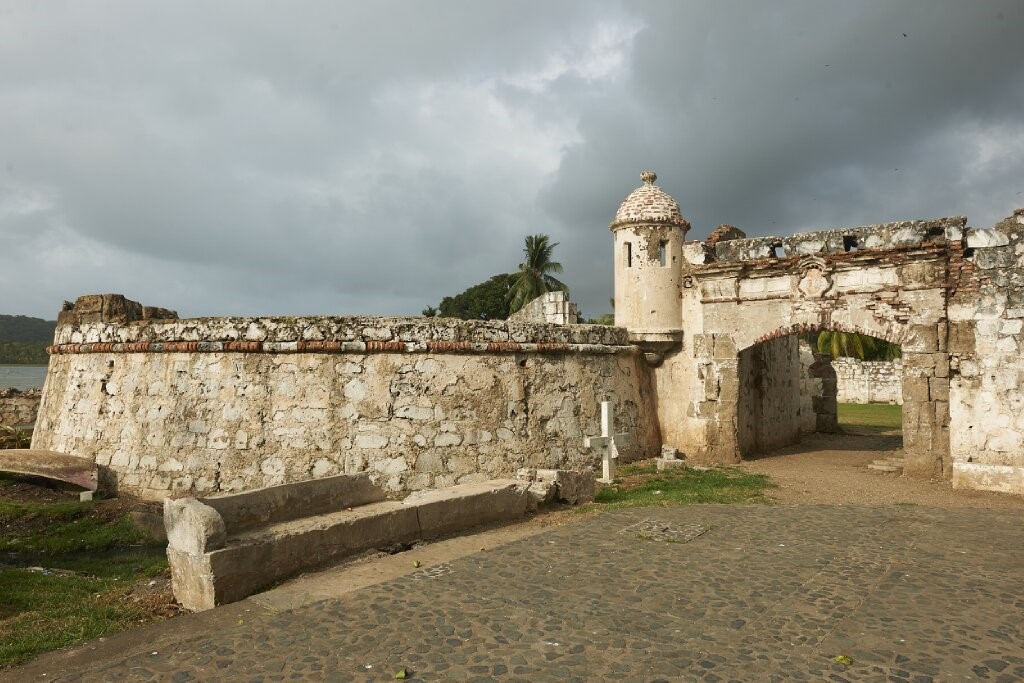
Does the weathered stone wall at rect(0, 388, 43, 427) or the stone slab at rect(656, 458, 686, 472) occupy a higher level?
the weathered stone wall at rect(0, 388, 43, 427)

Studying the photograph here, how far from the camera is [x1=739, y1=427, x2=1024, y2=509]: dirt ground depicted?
385 inches

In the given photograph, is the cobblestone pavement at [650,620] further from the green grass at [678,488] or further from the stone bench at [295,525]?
the green grass at [678,488]

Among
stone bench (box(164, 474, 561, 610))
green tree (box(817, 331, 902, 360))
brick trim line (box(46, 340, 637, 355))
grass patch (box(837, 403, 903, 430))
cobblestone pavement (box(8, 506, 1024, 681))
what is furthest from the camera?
green tree (box(817, 331, 902, 360))

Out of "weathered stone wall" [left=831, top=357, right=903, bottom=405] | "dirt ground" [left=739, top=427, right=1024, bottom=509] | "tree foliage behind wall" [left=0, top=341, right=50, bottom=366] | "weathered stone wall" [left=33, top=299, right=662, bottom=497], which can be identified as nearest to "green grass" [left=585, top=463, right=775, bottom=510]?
"dirt ground" [left=739, top=427, right=1024, bottom=509]

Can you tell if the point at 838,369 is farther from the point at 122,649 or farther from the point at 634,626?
the point at 122,649

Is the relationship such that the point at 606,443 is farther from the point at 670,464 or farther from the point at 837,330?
the point at 837,330

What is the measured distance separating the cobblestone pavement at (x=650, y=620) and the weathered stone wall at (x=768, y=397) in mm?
7609

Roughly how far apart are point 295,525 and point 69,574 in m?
3.00

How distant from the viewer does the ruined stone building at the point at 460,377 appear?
10.5 metres

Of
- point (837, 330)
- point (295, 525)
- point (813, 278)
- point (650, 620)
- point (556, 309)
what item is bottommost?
point (650, 620)

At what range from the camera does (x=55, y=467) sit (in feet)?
34.8

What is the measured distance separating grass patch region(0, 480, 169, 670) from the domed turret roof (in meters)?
10.7

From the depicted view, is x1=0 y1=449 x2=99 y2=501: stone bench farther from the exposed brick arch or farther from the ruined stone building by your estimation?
the exposed brick arch

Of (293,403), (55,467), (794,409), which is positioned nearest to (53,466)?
(55,467)
